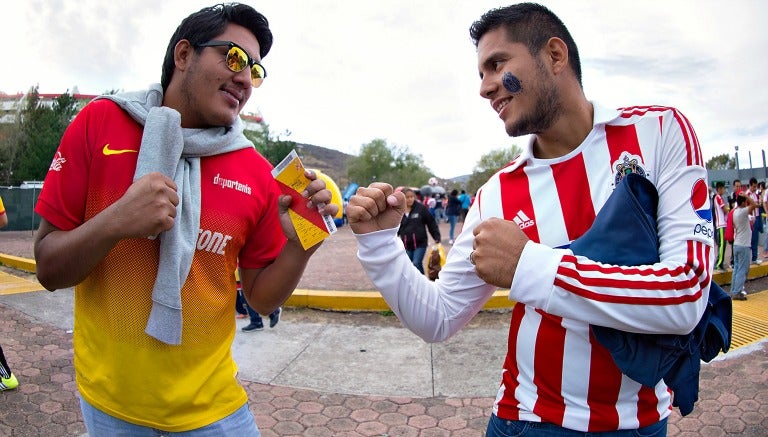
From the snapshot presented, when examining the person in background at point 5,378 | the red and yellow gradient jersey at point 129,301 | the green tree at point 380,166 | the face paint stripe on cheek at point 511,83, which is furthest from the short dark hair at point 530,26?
the green tree at point 380,166

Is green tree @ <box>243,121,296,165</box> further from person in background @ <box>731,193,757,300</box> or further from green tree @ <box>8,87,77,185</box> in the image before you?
person in background @ <box>731,193,757,300</box>

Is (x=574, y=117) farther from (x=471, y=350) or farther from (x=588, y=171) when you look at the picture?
(x=471, y=350)

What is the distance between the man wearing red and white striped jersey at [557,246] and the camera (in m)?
1.40

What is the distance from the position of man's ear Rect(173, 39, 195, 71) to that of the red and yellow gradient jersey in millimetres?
300

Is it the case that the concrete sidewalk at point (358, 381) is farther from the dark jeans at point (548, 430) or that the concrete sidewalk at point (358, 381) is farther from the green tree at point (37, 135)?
the green tree at point (37, 135)

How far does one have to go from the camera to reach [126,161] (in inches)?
70.8

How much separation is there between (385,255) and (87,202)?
3.35 feet

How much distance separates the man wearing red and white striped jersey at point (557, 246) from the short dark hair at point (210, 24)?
0.85 metres

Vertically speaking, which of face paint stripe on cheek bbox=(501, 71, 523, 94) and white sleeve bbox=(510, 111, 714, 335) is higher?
face paint stripe on cheek bbox=(501, 71, 523, 94)

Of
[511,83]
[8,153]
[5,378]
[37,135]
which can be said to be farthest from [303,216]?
[8,153]

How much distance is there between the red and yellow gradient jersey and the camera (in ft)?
5.78

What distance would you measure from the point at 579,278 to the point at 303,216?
101 centimetres

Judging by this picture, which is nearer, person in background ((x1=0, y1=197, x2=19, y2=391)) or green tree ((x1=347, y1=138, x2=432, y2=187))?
person in background ((x1=0, y1=197, x2=19, y2=391))

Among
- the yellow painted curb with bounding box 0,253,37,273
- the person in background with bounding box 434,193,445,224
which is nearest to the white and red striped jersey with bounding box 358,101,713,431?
the yellow painted curb with bounding box 0,253,37,273
